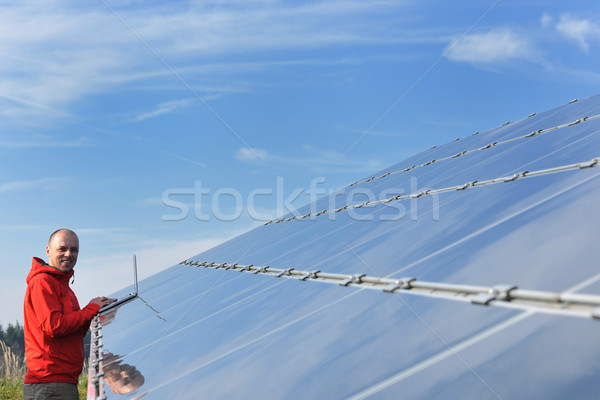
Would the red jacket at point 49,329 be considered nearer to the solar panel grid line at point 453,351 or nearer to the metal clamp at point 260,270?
the metal clamp at point 260,270

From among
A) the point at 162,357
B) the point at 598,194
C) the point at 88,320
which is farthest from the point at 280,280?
the point at 598,194

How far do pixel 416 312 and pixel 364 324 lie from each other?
0.34 metres

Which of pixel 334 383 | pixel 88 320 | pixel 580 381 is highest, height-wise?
pixel 88 320

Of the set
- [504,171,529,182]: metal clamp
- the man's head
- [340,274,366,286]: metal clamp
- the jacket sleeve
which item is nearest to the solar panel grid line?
[340,274,366,286]: metal clamp

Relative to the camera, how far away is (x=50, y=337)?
548cm

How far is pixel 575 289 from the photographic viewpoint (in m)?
2.36

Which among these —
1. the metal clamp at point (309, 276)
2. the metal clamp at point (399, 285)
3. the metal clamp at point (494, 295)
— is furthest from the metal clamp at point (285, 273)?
the metal clamp at point (494, 295)

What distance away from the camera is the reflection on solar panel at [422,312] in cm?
216

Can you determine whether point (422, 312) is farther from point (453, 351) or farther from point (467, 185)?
point (467, 185)

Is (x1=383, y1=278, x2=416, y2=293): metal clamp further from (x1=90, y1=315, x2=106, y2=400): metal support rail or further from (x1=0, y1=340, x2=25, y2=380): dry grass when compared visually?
(x1=0, y1=340, x2=25, y2=380): dry grass

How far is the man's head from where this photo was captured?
5820 millimetres

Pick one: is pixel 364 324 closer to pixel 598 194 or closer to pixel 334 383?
pixel 334 383

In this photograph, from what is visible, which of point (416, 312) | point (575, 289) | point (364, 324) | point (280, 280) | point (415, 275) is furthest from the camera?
point (280, 280)

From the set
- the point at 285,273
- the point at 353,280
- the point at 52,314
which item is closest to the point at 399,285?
the point at 353,280
